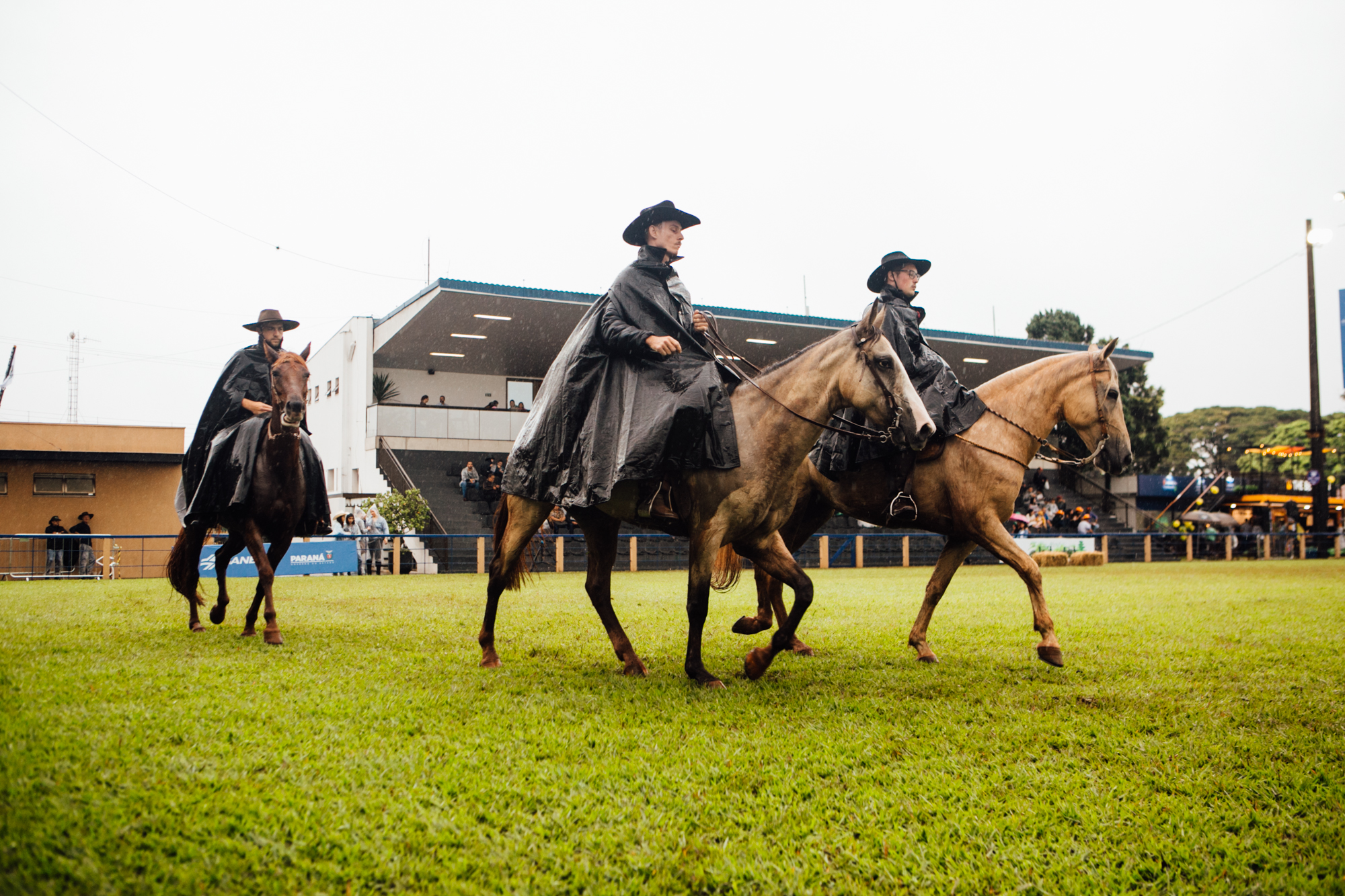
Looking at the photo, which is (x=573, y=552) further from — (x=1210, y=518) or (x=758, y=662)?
(x=1210, y=518)

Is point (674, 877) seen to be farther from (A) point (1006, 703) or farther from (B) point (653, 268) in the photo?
(B) point (653, 268)

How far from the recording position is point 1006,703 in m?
4.27

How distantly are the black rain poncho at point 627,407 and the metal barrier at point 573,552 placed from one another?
9.08m

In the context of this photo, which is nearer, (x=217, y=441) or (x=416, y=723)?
(x=416, y=723)

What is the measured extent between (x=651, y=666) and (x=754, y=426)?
1748 mm

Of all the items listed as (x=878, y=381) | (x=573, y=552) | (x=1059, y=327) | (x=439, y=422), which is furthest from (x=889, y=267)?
(x=1059, y=327)

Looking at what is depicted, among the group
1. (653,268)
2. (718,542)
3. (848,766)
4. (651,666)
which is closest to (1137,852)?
(848,766)

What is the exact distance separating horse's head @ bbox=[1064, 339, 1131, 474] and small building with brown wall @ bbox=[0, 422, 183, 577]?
22.8m

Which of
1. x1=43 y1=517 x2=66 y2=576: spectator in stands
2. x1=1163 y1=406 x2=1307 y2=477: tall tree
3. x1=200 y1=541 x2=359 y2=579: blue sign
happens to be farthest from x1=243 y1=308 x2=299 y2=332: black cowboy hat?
x1=1163 y1=406 x2=1307 y2=477: tall tree

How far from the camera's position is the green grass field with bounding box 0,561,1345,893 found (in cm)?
230

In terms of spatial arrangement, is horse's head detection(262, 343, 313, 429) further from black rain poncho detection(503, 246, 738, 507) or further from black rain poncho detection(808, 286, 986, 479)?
black rain poncho detection(808, 286, 986, 479)

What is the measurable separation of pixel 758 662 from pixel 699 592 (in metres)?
0.57

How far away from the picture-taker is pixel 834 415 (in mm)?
5234

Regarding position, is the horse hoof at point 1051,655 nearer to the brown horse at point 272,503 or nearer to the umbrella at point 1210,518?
the brown horse at point 272,503
